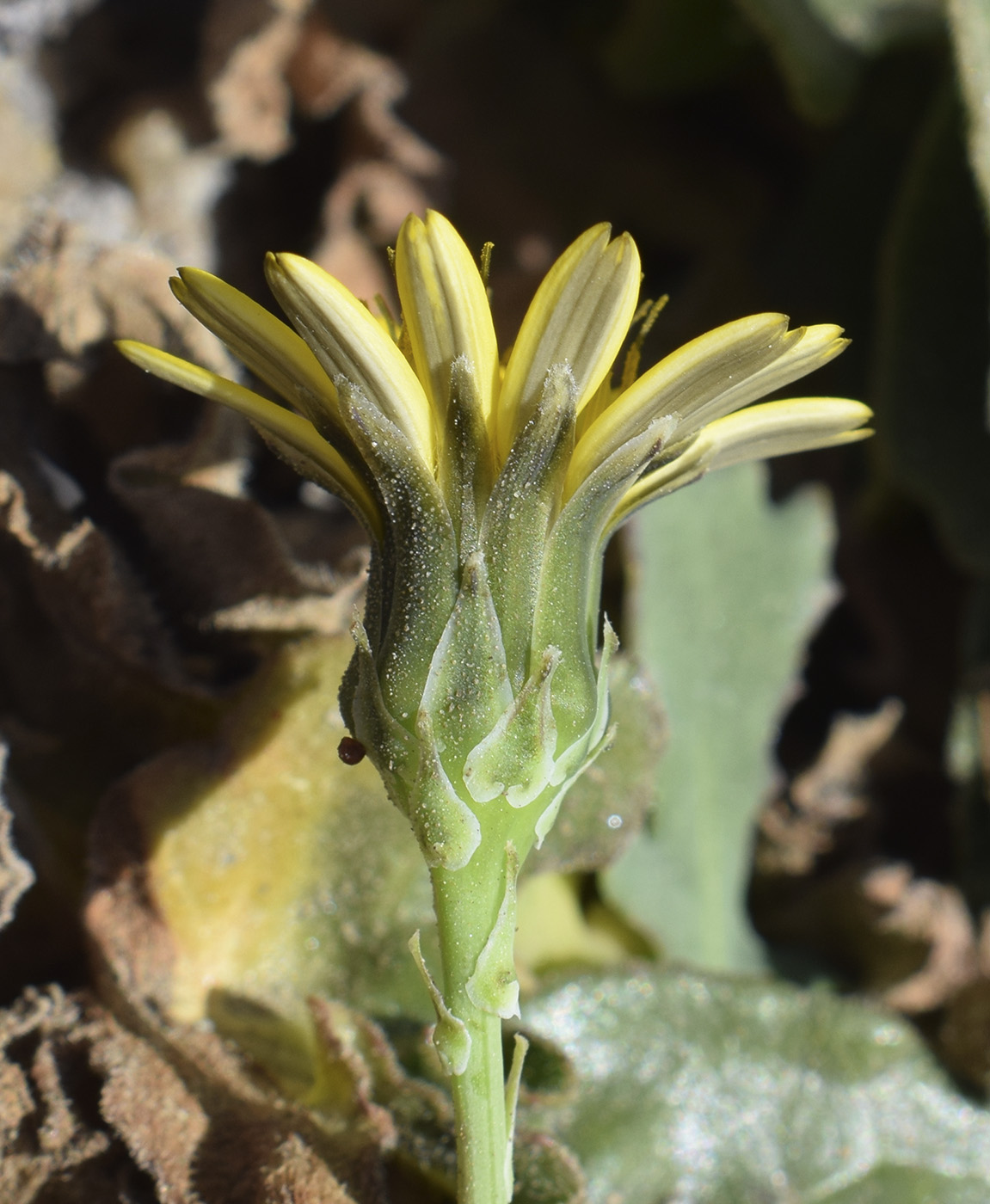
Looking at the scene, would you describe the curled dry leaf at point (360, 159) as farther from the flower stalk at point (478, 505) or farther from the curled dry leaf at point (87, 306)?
the flower stalk at point (478, 505)

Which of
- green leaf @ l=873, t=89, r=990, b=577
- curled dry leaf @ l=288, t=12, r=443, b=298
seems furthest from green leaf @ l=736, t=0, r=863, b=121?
curled dry leaf @ l=288, t=12, r=443, b=298

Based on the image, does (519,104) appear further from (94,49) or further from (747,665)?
(747,665)

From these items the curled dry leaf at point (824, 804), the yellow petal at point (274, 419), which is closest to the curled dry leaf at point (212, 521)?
A: the yellow petal at point (274, 419)

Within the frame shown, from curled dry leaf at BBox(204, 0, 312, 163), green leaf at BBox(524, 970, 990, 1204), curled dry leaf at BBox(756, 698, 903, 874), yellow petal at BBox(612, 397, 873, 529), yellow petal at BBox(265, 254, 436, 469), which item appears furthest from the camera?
curled dry leaf at BBox(756, 698, 903, 874)

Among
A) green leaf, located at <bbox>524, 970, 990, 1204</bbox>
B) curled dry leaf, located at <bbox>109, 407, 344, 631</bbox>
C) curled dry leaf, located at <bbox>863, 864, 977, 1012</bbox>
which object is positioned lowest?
green leaf, located at <bbox>524, 970, 990, 1204</bbox>

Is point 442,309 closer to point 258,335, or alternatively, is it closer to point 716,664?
point 258,335

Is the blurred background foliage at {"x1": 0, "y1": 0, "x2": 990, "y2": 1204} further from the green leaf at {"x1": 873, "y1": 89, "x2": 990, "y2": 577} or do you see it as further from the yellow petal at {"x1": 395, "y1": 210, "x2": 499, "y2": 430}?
the yellow petal at {"x1": 395, "y1": 210, "x2": 499, "y2": 430}

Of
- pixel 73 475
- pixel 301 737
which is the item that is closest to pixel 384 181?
pixel 73 475
